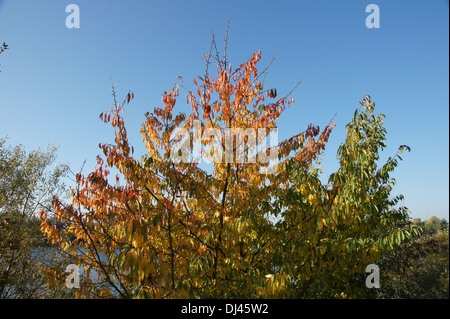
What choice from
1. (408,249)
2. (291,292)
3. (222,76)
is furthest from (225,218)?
(408,249)

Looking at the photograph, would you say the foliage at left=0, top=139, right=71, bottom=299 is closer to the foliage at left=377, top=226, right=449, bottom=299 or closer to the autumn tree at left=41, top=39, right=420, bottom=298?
the autumn tree at left=41, top=39, right=420, bottom=298

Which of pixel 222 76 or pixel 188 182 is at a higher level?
pixel 222 76

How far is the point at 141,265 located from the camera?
251 cm

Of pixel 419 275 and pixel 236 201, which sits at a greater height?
pixel 236 201

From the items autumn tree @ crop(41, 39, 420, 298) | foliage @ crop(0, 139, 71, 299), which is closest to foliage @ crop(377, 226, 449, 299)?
autumn tree @ crop(41, 39, 420, 298)

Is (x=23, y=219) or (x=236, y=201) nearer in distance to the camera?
(x=236, y=201)

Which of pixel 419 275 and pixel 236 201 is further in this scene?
pixel 419 275

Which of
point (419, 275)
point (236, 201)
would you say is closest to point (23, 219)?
point (236, 201)

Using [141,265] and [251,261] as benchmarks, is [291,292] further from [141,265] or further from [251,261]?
[141,265]

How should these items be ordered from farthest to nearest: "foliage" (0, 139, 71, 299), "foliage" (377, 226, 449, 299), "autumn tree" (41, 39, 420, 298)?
1. "foliage" (377, 226, 449, 299)
2. "foliage" (0, 139, 71, 299)
3. "autumn tree" (41, 39, 420, 298)

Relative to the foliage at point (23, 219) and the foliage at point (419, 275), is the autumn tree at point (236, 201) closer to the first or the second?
the foliage at point (23, 219)

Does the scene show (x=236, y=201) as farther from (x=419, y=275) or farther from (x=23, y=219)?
(x=419, y=275)
